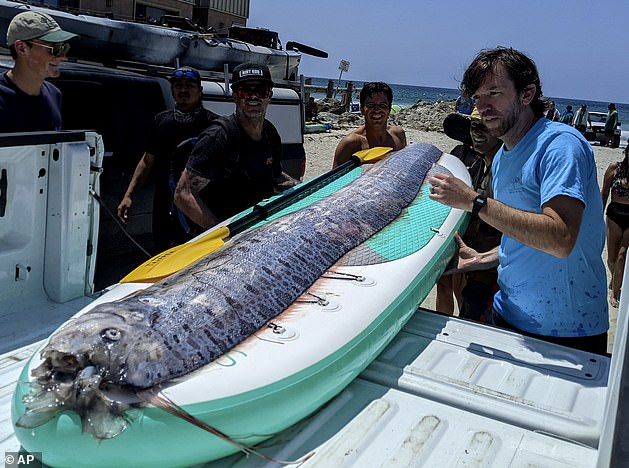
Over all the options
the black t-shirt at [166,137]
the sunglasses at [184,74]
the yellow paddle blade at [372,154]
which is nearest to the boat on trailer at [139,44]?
the sunglasses at [184,74]

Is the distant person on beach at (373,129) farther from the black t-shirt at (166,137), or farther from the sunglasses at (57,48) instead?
the sunglasses at (57,48)

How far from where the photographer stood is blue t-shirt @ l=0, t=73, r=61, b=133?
395 centimetres

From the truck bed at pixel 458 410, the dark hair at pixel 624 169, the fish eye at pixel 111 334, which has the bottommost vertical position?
the truck bed at pixel 458 410

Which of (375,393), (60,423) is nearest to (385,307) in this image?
(375,393)

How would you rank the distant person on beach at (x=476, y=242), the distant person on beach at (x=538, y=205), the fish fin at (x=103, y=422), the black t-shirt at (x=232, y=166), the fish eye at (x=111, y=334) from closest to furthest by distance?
the fish fin at (x=103, y=422) → the fish eye at (x=111, y=334) → the distant person on beach at (x=538, y=205) → the black t-shirt at (x=232, y=166) → the distant person on beach at (x=476, y=242)

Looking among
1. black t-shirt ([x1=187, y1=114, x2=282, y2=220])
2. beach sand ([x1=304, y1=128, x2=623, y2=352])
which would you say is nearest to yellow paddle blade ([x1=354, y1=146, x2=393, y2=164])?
black t-shirt ([x1=187, y1=114, x2=282, y2=220])

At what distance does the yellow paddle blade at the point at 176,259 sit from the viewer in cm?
291

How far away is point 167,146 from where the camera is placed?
4.97 metres

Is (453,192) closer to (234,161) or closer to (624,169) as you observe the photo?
(234,161)

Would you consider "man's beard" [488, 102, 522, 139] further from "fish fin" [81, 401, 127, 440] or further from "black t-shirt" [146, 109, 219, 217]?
"black t-shirt" [146, 109, 219, 217]

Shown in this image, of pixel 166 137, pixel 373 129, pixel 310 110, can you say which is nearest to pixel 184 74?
pixel 166 137

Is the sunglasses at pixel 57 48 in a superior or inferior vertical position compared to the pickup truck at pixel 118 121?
superior

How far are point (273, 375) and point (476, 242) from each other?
2767 millimetres

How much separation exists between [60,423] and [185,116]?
138 inches
